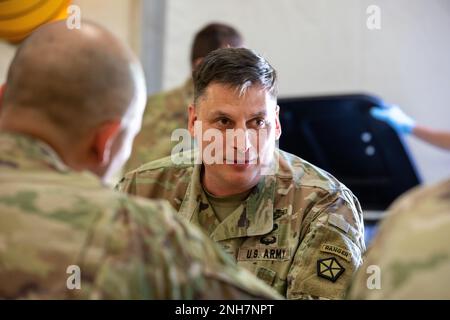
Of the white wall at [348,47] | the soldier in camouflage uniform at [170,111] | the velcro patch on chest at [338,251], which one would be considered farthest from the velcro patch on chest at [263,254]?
the white wall at [348,47]

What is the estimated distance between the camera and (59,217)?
135 centimetres

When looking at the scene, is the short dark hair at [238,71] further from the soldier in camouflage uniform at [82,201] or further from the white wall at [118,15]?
the white wall at [118,15]

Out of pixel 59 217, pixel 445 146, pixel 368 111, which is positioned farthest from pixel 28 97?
pixel 445 146

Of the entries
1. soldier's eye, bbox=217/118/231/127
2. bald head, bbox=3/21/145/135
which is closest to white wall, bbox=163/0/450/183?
soldier's eye, bbox=217/118/231/127

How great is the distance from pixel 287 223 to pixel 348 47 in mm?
3131

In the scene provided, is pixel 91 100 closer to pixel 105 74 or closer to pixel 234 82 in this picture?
pixel 105 74

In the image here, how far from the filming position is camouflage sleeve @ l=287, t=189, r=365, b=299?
1989mm

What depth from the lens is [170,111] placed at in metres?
4.05

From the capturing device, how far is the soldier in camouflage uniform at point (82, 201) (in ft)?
4.36

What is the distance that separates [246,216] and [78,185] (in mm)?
889

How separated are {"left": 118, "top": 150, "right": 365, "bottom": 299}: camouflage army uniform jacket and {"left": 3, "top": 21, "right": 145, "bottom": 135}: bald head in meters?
0.74

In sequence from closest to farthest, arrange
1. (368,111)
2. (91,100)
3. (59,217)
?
(59,217), (91,100), (368,111)

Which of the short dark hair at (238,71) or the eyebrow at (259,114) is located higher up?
the short dark hair at (238,71)

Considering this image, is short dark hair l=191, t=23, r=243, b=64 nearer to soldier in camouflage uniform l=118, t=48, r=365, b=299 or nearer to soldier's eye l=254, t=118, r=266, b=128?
soldier in camouflage uniform l=118, t=48, r=365, b=299
